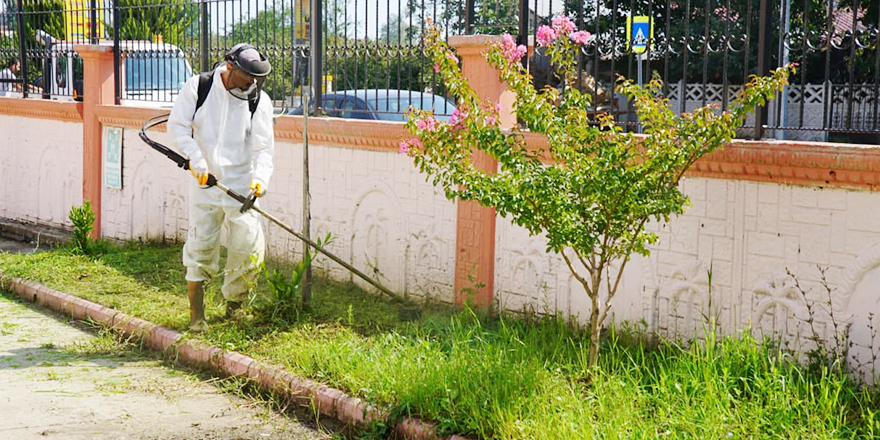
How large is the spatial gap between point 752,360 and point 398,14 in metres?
4.11

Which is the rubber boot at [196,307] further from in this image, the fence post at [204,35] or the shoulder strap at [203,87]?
the fence post at [204,35]

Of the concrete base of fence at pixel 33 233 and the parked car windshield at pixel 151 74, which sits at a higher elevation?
the parked car windshield at pixel 151 74

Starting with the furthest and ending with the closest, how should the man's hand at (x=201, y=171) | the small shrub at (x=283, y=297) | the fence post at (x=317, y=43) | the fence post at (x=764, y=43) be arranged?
the fence post at (x=317, y=43)
the small shrub at (x=283, y=297)
the man's hand at (x=201, y=171)
the fence post at (x=764, y=43)

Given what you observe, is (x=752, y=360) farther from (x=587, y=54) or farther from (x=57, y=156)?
(x=57, y=156)

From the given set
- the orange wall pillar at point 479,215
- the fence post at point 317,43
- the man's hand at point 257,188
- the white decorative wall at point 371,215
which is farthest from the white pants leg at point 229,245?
the fence post at point 317,43

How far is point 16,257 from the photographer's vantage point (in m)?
10.7

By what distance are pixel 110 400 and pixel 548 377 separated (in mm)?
2504

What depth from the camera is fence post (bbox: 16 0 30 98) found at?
44.2ft

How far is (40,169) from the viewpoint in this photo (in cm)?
1297

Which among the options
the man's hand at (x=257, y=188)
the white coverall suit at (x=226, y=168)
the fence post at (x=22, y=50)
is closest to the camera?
the man's hand at (x=257, y=188)

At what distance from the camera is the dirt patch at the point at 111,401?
18.5 feet

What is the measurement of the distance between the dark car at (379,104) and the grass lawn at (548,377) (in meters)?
1.68

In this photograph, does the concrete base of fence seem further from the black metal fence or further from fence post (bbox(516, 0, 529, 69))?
fence post (bbox(516, 0, 529, 69))

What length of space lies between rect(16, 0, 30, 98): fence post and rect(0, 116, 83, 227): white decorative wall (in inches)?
17.3
